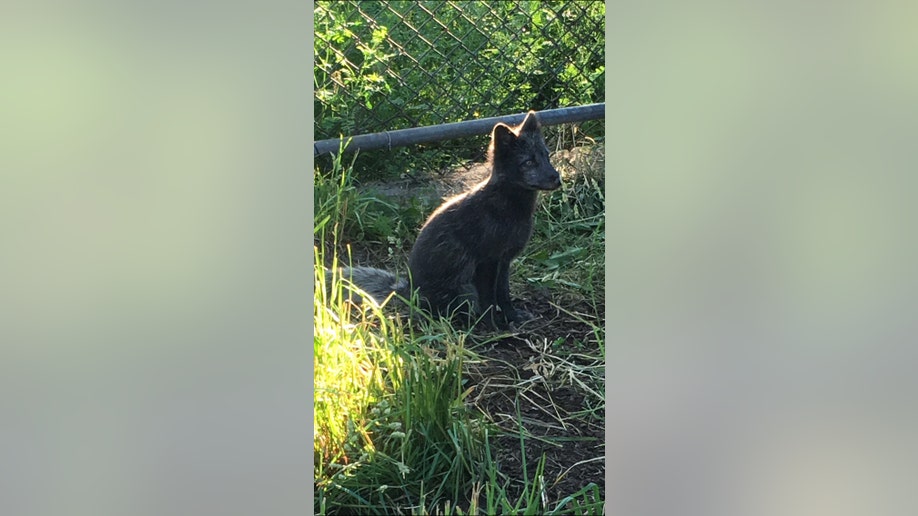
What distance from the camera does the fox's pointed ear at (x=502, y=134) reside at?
2332 mm

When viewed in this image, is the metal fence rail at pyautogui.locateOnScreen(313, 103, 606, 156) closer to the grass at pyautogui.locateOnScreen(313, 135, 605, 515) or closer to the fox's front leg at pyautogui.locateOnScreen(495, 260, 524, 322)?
the grass at pyautogui.locateOnScreen(313, 135, 605, 515)

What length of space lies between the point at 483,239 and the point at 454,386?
44 centimetres

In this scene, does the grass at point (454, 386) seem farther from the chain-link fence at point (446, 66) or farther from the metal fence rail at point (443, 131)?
the chain-link fence at point (446, 66)

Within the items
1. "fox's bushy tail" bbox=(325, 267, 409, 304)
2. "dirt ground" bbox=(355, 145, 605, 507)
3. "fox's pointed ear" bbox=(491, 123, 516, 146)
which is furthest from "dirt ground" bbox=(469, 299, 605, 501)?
"fox's pointed ear" bbox=(491, 123, 516, 146)

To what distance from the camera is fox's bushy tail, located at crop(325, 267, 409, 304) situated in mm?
2256

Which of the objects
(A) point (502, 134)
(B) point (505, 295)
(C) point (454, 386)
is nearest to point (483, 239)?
(B) point (505, 295)

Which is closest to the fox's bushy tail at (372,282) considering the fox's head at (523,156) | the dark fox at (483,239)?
the dark fox at (483,239)

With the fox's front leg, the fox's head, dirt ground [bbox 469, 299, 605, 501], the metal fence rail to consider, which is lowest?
dirt ground [bbox 469, 299, 605, 501]

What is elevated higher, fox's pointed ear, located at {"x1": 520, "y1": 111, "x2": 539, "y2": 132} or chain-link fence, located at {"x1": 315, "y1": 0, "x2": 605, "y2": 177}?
chain-link fence, located at {"x1": 315, "y1": 0, "x2": 605, "y2": 177}

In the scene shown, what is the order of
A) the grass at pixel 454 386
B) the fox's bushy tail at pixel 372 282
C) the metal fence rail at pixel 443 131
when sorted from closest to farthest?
the grass at pixel 454 386, the fox's bushy tail at pixel 372 282, the metal fence rail at pixel 443 131
